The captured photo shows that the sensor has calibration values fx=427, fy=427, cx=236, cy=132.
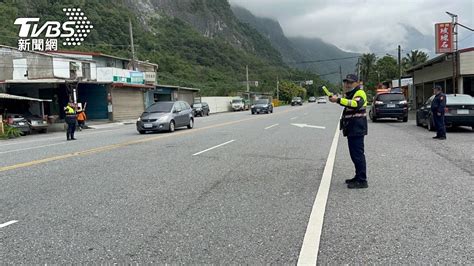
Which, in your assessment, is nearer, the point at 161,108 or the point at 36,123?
the point at 161,108

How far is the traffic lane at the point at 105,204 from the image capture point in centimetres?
433

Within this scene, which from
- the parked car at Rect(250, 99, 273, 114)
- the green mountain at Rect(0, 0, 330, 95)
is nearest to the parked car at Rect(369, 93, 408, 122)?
the parked car at Rect(250, 99, 273, 114)

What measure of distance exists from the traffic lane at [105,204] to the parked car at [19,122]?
52.9 ft

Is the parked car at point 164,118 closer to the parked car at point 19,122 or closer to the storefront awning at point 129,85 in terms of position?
the parked car at point 19,122

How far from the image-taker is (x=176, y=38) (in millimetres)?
87500

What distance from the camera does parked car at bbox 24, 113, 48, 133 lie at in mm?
25319

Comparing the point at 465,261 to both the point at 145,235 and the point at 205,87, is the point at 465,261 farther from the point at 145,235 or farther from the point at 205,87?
the point at 205,87

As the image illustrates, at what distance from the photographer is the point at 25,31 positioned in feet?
154

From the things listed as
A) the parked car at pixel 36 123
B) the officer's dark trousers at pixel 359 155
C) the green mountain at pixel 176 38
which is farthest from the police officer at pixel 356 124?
the green mountain at pixel 176 38

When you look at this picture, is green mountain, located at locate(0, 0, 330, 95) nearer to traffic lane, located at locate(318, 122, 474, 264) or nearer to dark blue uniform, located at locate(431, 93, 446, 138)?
dark blue uniform, located at locate(431, 93, 446, 138)

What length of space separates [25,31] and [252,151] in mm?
44269

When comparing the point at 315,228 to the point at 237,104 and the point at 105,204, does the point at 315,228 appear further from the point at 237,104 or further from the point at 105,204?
the point at 237,104

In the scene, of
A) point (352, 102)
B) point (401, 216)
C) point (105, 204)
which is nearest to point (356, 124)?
point (352, 102)

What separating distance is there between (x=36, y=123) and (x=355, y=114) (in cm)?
2343
